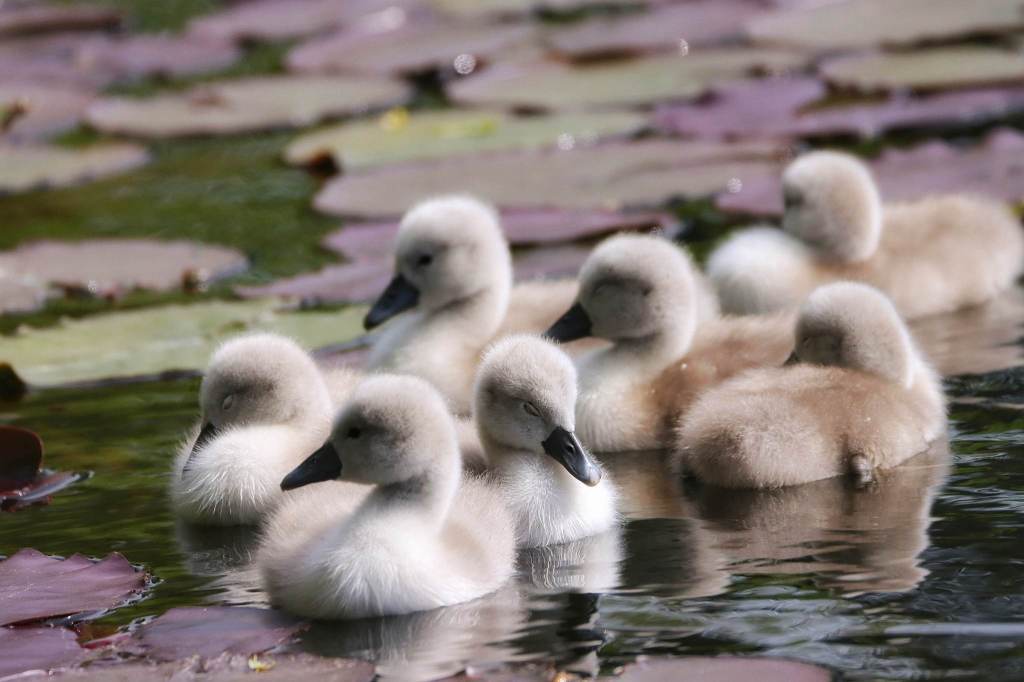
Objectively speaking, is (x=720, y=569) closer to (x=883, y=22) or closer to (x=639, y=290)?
(x=639, y=290)

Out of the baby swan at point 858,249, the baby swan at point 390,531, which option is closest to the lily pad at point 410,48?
the baby swan at point 858,249

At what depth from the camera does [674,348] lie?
17.6ft

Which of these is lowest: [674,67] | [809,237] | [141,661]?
[141,661]

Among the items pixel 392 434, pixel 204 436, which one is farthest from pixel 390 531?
pixel 204 436

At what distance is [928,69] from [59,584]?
6350 millimetres

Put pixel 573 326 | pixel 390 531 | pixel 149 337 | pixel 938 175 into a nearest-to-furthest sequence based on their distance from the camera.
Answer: pixel 390 531 < pixel 573 326 < pixel 149 337 < pixel 938 175

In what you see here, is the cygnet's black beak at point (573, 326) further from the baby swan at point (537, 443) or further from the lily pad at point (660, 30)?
the lily pad at point (660, 30)

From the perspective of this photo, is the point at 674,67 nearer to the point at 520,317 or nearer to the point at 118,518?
the point at 520,317

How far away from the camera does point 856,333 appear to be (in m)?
5.04

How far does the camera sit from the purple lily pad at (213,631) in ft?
12.1

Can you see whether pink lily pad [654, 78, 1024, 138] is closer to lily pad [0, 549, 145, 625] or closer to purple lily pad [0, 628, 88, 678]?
lily pad [0, 549, 145, 625]

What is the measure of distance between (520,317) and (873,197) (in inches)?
50.9

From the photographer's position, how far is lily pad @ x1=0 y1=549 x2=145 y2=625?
13.1 ft

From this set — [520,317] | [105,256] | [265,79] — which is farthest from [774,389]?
[265,79]
